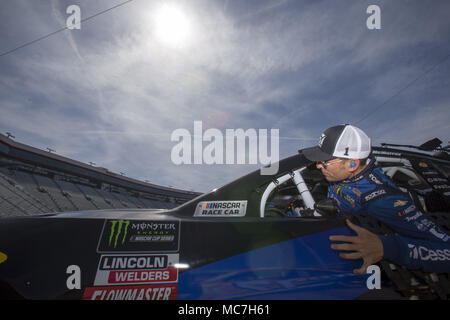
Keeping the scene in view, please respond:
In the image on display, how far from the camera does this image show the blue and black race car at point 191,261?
103 centimetres

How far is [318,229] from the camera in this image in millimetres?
1343

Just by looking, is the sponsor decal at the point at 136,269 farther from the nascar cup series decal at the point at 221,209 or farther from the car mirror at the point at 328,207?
the car mirror at the point at 328,207

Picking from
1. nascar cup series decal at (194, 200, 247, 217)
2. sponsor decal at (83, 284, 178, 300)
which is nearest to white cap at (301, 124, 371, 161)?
nascar cup series decal at (194, 200, 247, 217)

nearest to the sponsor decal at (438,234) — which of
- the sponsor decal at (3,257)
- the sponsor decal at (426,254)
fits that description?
the sponsor decal at (426,254)

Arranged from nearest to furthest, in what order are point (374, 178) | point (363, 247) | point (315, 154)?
point (363, 247)
point (374, 178)
point (315, 154)

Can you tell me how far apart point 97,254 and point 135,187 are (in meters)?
36.3

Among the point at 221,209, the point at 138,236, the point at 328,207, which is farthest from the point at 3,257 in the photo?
the point at 328,207

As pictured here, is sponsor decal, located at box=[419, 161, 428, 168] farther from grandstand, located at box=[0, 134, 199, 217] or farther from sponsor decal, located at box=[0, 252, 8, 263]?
grandstand, located at box=[0, 134, 199, 217]

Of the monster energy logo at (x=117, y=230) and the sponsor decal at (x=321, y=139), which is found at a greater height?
the sponsor decal at (x=321, y=139)

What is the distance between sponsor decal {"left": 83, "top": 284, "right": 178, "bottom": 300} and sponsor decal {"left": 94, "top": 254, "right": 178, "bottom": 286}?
0.08ft

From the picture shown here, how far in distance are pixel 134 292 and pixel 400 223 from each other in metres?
1.66

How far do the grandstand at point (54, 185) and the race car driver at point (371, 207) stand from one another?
22.1 meters

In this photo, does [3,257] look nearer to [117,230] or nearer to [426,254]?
[117,230]

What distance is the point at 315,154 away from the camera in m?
1.93
